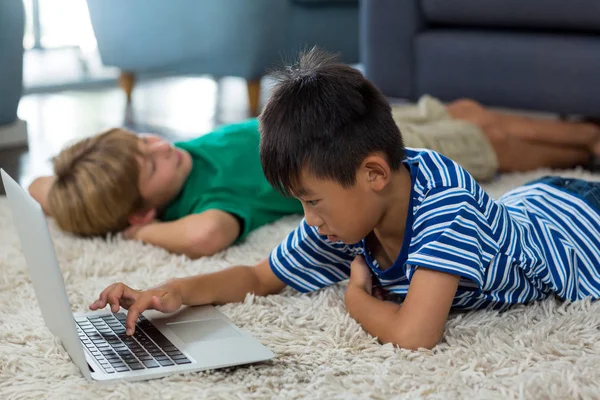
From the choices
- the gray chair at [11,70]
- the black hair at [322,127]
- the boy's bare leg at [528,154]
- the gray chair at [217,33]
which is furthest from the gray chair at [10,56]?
the black hair at [322,127]

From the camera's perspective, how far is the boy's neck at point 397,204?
35.3 inches

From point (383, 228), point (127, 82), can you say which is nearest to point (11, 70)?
point (127, 82)

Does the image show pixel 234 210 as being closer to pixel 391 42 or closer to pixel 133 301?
pixel 133 301

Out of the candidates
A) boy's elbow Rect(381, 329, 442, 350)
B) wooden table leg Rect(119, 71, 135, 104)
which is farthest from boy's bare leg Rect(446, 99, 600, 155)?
wooden table leg Rect(119, 71, 135, 104)

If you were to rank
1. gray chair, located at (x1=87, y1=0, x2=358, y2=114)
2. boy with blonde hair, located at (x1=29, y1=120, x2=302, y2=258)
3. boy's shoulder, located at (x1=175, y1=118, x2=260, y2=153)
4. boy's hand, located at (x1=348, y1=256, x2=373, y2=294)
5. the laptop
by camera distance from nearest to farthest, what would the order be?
the laptop → boy's hand, located at (x1=348, y1=256, x2=373, y2=294) → boy with blonde hair, located at (x1=29, y1=120, x2=302, y2=258) → boy's shoulder, located at (x1=175, y1=118, x2=260, y2=153) → gray chair, located at (x1=87, y1=0, x2=358, y2=114)

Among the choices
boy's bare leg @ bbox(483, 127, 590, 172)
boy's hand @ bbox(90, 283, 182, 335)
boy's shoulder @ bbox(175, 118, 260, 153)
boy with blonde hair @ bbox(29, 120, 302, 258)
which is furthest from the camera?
boy's bare leg @ bbox(483, 127, 590, 172)

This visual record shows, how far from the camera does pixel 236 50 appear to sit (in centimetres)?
251

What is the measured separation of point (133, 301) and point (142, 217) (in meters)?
0.52

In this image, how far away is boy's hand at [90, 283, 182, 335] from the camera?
2.85ft

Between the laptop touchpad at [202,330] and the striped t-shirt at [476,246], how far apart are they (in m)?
0.16

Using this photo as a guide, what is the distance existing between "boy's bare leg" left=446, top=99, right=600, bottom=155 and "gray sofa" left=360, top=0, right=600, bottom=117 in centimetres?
13

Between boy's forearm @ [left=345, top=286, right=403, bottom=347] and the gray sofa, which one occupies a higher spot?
the gray sofa

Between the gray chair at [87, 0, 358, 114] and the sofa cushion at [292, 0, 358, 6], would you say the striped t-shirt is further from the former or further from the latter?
the sofa cushion at [292, 0, 358, 6]

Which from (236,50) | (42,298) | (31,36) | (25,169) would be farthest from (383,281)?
(31,36)
